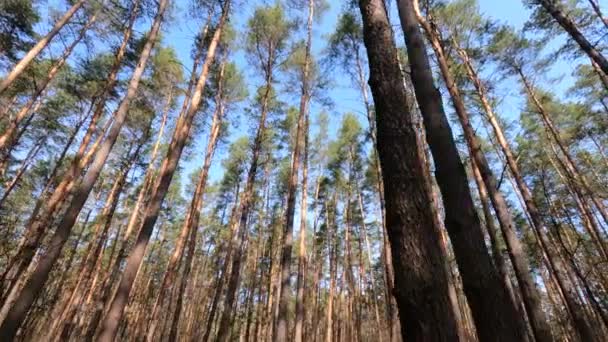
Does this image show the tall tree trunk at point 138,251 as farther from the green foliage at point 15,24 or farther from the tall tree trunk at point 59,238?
the green foliage at point 15,24

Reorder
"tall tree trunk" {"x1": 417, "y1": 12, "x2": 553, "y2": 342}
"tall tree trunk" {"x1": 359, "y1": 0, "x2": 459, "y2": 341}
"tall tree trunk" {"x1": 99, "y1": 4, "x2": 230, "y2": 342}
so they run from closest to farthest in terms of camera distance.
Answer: "tall tree trunk" {"x1": 359, "y1": 0, "x2": 459, "y2": 341} < "tall tree trunk" {"x1": 417, "y1": 12, "x2": 553, "y2": 342} < "tall tree trunk" {"x1": 99, "y1": 4, "x2": 230, "y2": 342}

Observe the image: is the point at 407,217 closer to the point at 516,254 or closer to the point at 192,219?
the point at 516,254

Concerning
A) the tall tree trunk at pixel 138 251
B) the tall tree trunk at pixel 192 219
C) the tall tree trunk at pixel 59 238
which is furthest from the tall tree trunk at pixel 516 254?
the tall tree trunk at pixel 192 219

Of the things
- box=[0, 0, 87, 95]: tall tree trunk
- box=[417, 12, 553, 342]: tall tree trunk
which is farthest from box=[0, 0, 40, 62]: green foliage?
box=[417, 12, 553, 342]: tall tree trunk

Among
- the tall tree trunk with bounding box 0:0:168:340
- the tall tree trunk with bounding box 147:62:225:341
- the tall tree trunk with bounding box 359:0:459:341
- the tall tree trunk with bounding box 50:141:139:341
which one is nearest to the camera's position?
the tall tree trunk with bounding box 359:0:459:341

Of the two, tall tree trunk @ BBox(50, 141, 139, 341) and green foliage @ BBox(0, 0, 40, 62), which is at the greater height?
green foliage @ BBox(0, 0, 40, 62)

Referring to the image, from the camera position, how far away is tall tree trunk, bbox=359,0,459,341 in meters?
1.37

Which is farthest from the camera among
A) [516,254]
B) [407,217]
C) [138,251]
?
[138,251]

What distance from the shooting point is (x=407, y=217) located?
1632mm

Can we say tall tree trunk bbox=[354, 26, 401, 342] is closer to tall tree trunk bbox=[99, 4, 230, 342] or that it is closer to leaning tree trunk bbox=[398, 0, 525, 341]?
tall tree trunk bbox=[99, 4, 230, 342]

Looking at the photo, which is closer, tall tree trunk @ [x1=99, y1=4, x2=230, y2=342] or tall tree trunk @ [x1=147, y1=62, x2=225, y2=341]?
tall tree trunk @ [x1=99, y1=4, x2=230, y2=342]

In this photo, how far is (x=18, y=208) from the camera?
67.6ft

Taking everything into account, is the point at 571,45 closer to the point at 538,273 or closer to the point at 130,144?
the point at 130,144

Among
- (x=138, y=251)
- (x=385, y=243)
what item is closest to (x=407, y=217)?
(x=138, y=251)
